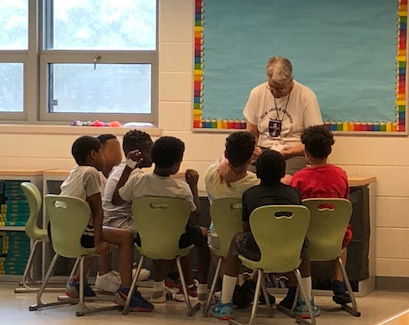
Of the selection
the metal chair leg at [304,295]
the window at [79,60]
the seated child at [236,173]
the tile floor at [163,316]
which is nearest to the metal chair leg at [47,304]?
the tile floor at [163,316]

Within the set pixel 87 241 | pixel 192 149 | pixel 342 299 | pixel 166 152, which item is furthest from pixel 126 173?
pixel 342 299

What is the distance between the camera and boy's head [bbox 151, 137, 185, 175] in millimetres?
4777

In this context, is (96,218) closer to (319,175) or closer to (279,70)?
(319,175)

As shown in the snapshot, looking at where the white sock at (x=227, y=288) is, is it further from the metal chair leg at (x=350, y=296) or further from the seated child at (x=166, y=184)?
the metal chair leg at (x=350, y=296)

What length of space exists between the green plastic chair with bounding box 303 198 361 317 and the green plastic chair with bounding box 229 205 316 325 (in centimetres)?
26

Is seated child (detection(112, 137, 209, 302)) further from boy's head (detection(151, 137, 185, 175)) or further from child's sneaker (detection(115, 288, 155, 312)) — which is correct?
child's sneaker (detection(115, 288, 155, 312))

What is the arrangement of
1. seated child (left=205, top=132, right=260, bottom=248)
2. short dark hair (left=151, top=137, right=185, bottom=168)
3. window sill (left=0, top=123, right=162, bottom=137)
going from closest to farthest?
seated child (left=205, top=132, right=260, bottom=248), short dark hair (left=151, top=137, right=185, bottom=168), window sill (left=0, top=123, right=162, bottom=137)

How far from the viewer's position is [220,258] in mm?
4773

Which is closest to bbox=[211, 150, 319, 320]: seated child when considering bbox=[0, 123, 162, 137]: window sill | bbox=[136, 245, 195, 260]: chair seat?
bbox=[136, 245, 195, 260]: chair seat

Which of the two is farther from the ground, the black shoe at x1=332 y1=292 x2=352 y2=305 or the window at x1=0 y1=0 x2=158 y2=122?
the window at x1=0 y1=0 x2=158 y2=122

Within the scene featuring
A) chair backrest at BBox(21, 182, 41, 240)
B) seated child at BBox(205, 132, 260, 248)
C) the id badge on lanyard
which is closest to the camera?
seated child at BBox(205, 132, 260, 248)

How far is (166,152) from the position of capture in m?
4.77

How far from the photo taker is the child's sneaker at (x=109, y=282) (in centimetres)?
515

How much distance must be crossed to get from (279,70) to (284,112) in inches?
11.3
